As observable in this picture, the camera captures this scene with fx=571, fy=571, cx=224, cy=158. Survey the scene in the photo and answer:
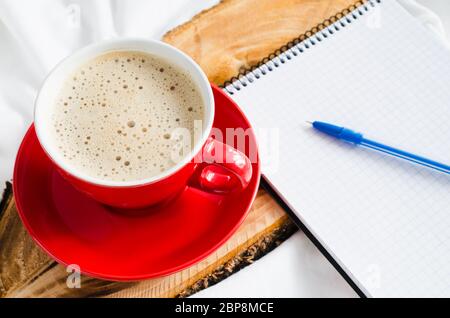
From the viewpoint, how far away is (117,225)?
0.85 metres

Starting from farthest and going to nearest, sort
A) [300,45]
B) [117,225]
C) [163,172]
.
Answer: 1. [300,45]
2. [117,225]
3. [163,172]

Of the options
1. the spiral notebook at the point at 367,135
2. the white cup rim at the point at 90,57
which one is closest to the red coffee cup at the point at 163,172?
the white cup rim at the point at 90,57

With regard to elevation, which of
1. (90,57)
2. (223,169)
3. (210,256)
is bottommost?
(210,256)

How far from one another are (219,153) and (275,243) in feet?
0.69

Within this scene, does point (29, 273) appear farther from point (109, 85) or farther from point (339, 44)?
point (339, 44)

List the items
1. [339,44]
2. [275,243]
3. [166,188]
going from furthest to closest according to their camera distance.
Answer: [339,44] → [275,243] → [166,188]

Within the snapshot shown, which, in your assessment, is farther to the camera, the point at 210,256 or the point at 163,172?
the point at 210,256

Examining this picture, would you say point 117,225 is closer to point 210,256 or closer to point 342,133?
point 210,256

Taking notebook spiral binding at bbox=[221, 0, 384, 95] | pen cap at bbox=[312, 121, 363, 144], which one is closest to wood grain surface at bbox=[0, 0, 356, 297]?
notebook spiral binding at bbox=[221, 0, 384, 95]

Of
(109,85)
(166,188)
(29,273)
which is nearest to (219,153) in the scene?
(166,188)

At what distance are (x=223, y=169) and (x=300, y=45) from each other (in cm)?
33

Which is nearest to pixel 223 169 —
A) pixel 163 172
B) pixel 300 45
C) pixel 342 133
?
pixel 163 172

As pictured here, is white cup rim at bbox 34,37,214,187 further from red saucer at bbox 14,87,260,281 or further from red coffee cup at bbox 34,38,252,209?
red saucer at bbox 14,87,260,281

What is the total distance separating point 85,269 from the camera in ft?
2.58
